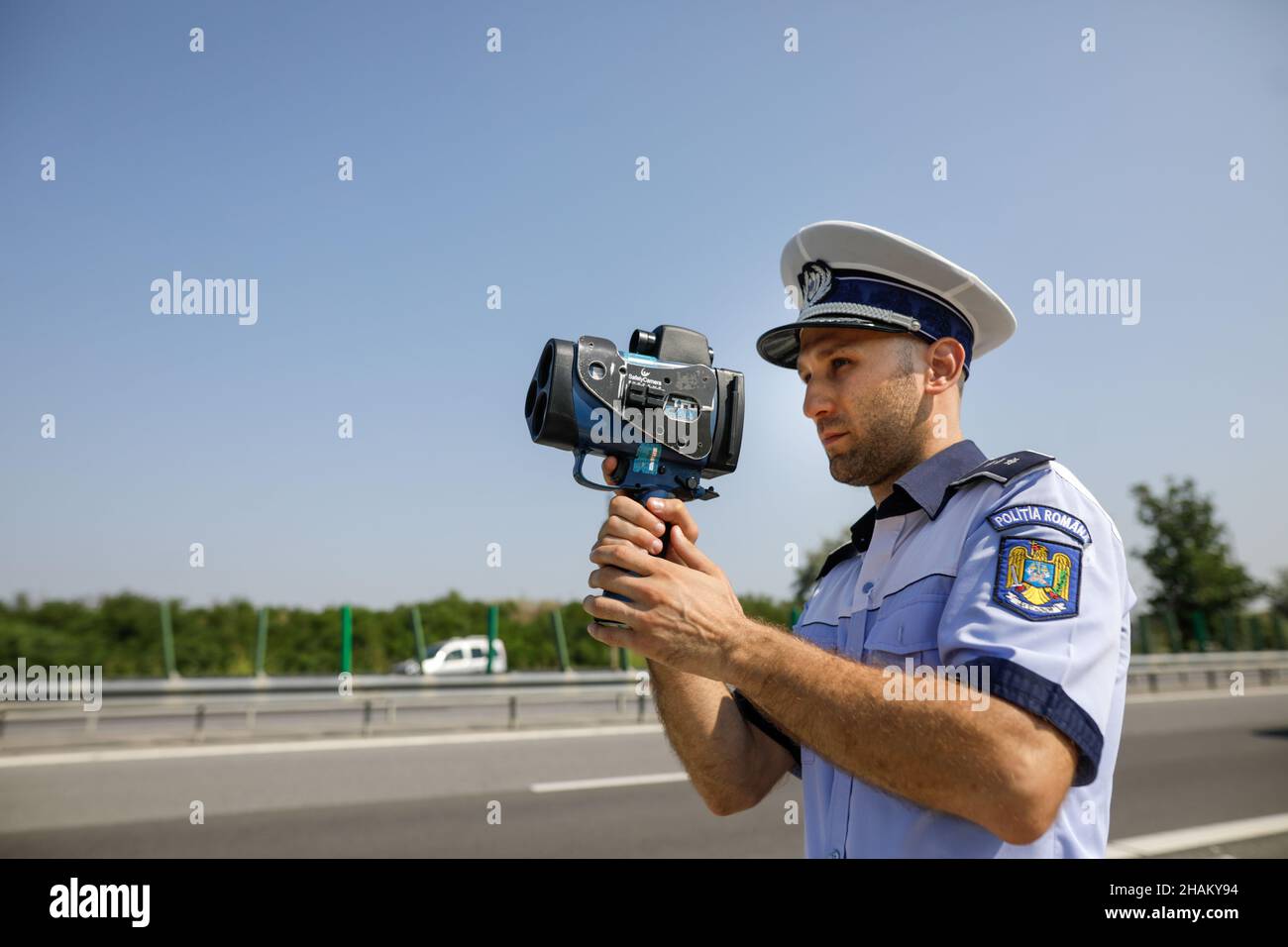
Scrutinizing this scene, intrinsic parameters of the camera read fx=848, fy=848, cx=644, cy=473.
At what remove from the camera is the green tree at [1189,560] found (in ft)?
97.0

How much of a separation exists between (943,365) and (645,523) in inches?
31.1

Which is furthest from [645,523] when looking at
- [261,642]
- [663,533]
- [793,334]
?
[261,642]

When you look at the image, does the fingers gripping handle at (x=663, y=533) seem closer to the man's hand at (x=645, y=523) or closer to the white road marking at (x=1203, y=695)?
the man's hand at (x=645, y=523)

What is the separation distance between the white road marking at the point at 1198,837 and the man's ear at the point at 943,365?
20.4ft

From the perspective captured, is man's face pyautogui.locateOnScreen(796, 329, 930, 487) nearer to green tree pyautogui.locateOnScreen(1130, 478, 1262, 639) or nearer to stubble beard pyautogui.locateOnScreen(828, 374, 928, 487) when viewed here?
stubble beard pyautogui.locateOnScreen(828, 374, 928, 487)

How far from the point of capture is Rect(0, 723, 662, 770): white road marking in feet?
27.5

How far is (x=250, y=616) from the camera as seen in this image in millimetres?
16719

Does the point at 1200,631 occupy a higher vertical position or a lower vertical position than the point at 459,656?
lower

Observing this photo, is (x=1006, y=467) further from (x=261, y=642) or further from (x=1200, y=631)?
(x=1200, y=631)

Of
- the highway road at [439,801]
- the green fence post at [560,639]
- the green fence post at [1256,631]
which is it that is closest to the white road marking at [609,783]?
the highway road at [439,801]

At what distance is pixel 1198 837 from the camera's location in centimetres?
720
